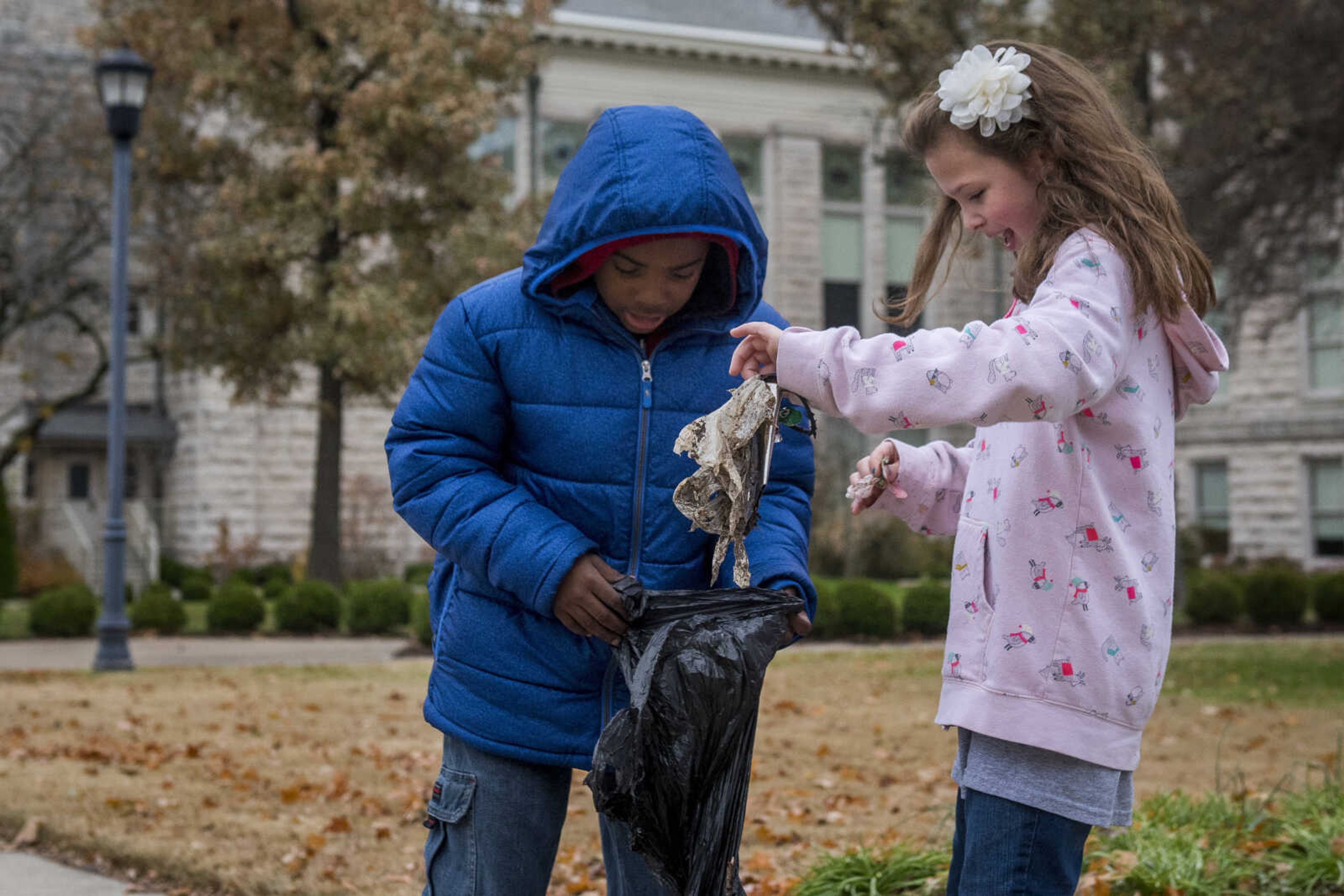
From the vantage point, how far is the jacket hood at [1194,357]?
2283 mm

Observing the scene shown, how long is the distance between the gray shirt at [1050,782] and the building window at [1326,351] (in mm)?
24575

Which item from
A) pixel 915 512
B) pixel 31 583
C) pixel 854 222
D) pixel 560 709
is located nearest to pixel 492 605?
pixel 560 709

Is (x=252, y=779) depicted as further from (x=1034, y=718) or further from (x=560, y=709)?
(x=1034, y=718)

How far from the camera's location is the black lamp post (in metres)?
11.5

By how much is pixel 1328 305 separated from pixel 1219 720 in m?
17.6

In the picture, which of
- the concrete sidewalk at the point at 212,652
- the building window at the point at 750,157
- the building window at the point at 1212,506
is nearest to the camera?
the concrete sidewalk at the point at 212,652

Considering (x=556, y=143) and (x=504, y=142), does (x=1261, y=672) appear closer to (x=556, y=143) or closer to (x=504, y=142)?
(x=504, y=142)

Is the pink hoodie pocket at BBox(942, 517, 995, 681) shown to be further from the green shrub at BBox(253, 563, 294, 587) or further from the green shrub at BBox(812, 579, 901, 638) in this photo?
the green shrub at BBox(253, 563, 294, 587)

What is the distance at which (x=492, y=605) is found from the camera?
8.18 feet

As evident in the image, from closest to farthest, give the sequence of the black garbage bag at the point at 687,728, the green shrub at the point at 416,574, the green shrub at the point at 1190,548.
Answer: the black garbage bag at the point at 687,728
the green shrub at the point at 416,574
the green shrub at the point at 1190,548

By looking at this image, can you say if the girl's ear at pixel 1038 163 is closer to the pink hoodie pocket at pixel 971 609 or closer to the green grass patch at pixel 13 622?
the pink hoodie pocket at pixel 971 609

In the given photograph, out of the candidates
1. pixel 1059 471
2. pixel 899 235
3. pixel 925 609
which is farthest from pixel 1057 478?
pixel 899 235

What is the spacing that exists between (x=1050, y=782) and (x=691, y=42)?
86.8 ft

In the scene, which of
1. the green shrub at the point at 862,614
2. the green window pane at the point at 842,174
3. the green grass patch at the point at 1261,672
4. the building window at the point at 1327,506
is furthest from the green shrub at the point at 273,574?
the building window at the point at 1327,506
